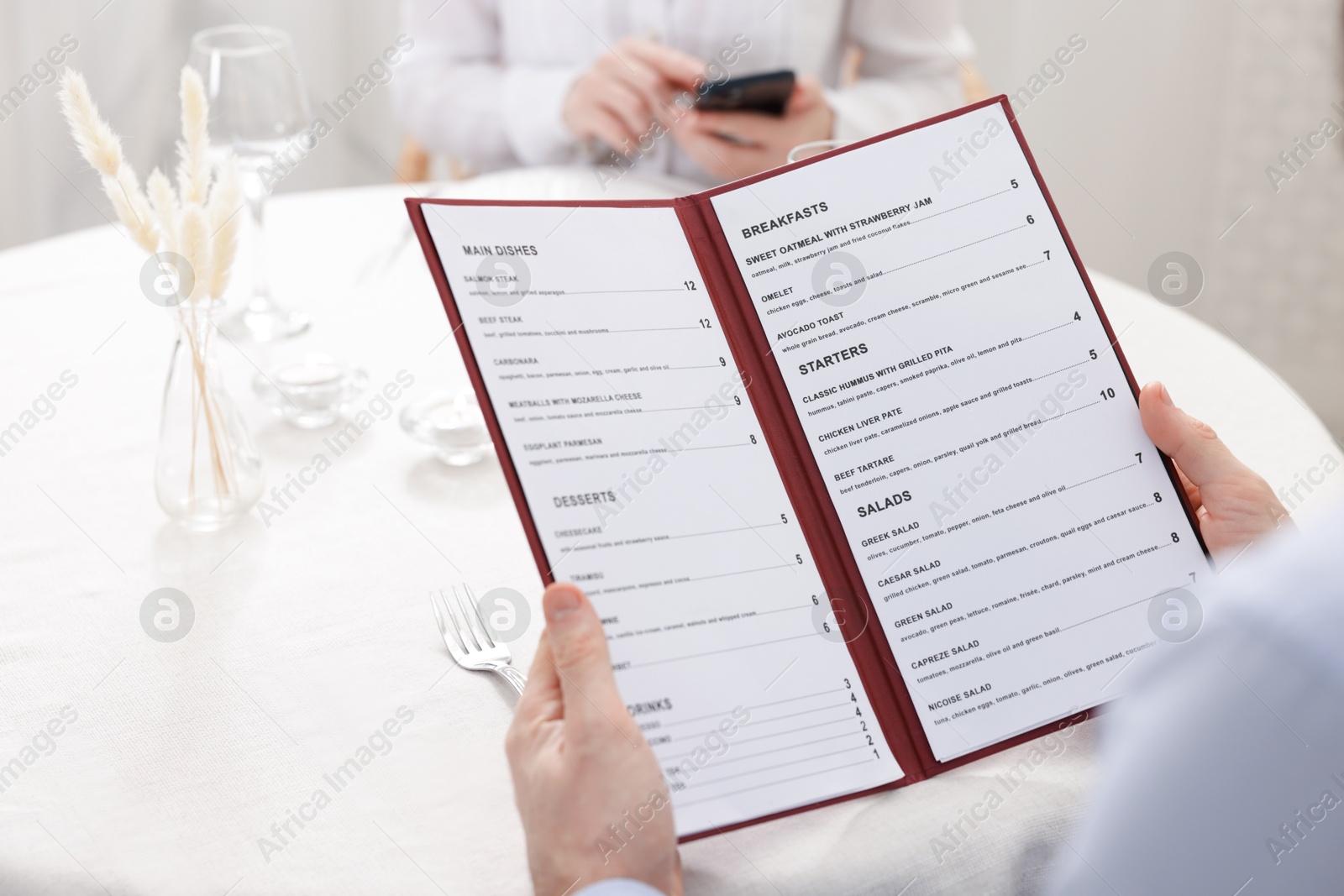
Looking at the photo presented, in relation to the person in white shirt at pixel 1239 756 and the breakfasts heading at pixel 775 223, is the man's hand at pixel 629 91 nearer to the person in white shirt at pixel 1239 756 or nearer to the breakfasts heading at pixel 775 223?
the breakfasts heading at pixel 775 223

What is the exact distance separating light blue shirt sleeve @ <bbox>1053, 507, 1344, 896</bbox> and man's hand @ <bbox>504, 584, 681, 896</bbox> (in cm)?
21

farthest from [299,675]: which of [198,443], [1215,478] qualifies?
[1215,478]

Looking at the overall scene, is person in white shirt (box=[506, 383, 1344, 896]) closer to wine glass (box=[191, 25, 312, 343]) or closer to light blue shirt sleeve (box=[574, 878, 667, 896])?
light blue shirt sleeve (box=[574, 878, 667, 896])

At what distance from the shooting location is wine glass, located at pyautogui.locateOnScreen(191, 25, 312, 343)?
1.13 meters

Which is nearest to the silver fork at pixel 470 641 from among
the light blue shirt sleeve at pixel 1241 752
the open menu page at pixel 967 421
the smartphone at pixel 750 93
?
the open menu page at pixel 967 421

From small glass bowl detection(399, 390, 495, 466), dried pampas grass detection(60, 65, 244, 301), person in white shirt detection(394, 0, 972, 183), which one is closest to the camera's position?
dried pampas grass detection(60, 65, 244, 301)

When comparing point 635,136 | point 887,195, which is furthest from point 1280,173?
point 887,195

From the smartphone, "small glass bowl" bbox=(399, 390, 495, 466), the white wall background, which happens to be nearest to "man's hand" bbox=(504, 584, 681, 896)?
"small glass bowl" bbox=(399, 390, 495, 466)

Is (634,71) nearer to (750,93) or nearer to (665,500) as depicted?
(750,93)

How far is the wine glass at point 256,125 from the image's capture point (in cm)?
113

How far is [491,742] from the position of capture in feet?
2.25

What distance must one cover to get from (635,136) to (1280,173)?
1.67 metres

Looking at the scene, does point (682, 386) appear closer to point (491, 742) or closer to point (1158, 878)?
point (491, 742)

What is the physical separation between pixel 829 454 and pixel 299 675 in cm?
36
